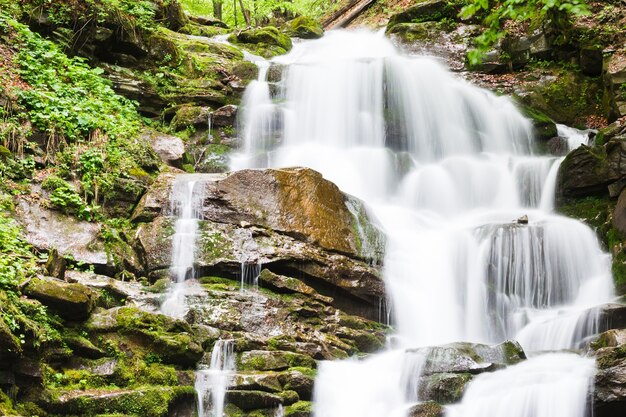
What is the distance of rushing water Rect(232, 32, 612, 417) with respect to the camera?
7461mm

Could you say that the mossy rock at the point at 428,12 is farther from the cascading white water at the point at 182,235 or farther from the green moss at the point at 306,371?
the green moss at the point at 306,371

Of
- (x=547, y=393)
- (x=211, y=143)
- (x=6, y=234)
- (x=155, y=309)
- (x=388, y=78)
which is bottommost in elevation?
(x=547, y=393)

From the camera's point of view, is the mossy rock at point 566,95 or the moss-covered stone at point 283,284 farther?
the mossy rock at point 566,95

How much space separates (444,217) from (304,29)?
1115cm

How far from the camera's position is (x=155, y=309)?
8.02 meters

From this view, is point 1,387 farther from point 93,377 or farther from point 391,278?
point 391,278

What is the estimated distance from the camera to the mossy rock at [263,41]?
18.7 meters

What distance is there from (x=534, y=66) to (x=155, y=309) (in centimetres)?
1276

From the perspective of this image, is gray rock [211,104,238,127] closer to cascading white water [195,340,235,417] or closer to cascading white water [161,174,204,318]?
cascading white water [161,174,204,318]

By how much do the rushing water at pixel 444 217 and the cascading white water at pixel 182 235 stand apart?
2265 mm

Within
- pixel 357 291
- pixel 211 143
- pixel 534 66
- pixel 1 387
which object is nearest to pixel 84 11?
pixel 211 143

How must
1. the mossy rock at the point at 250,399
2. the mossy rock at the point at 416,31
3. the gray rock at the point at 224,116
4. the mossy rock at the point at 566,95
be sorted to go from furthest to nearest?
1. the mossy rock at the point at 416,31
2. the mossy rock at the point at 566,95
3. the gray rock at the point at 224,116
4. the mossy rock at the point at 250,399

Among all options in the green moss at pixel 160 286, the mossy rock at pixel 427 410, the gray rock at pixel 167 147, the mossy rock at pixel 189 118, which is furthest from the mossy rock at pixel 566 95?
the green moss at pixel 160 286

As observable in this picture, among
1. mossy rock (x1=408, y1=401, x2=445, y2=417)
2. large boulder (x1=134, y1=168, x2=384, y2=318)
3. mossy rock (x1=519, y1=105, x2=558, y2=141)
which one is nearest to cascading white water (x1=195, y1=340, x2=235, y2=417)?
large boulder (x1=134, y1=168, x2=384, y2=318)
